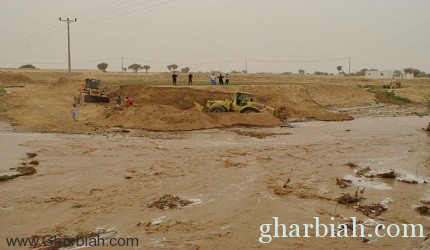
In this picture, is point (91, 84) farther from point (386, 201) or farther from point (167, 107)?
point (386, 201)

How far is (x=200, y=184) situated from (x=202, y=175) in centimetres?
109

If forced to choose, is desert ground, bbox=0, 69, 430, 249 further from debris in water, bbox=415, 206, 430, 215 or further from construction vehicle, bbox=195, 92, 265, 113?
construction vehicle, bbox=195, 92, 265, 113

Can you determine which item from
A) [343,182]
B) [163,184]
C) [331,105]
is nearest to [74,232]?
[163,184]

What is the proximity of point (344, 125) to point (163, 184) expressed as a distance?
733 inches

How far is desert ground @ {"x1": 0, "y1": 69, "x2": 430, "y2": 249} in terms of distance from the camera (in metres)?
8.89

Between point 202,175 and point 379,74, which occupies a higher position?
point 379,74

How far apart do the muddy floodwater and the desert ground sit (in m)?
0.04

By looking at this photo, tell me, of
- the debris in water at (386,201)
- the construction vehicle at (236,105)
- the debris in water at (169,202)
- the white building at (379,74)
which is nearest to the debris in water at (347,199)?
the debris in water at (386,201)

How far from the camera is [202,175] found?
13.5m

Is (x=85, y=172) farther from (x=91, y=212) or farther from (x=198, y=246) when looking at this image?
(x=198, y=246)

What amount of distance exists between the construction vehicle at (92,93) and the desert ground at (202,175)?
140 inches

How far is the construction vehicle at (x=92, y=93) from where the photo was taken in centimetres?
3300

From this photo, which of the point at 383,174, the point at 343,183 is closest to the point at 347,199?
the point at 343,183

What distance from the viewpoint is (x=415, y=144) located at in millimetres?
20234
